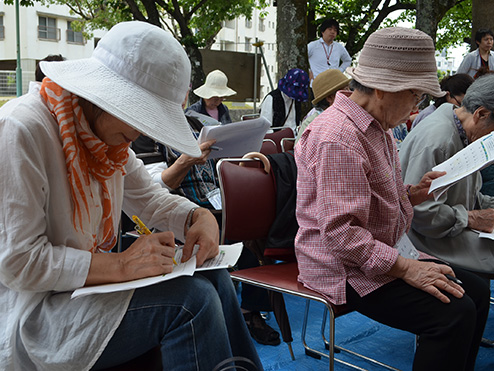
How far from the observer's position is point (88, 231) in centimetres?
147

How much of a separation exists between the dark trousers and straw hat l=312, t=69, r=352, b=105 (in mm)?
2264

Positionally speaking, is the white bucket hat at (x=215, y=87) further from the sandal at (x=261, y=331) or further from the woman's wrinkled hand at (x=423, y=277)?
the woman's wrinkled hand at (x=423, y=277)

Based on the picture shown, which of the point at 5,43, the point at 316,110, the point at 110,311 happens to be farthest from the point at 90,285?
the point at 5,43

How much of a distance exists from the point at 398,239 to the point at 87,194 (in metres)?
1.29

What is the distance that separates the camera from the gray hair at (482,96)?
249 centimetres

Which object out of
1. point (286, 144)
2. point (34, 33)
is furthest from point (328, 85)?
point (34, 33)

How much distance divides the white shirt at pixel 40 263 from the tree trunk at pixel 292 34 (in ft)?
22.7

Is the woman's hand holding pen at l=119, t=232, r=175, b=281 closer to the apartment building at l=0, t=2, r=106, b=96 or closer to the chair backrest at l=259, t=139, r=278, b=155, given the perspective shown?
the chair backrest at l=259, t=139, r=278, b=155

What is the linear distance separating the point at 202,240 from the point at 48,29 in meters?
29.8

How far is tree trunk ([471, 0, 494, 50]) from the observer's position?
374 inches

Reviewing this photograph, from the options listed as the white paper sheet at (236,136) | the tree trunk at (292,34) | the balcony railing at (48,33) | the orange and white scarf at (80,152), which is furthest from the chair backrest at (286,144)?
the balcony railing at (48,33)

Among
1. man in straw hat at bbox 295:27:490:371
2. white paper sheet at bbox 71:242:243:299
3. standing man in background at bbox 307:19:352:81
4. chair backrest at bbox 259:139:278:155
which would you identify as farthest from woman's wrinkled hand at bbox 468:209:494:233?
standing man in background at bbox 307:19:352:81

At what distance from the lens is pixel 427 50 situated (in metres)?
2.07

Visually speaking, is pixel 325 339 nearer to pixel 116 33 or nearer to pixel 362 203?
pixel 362 203
